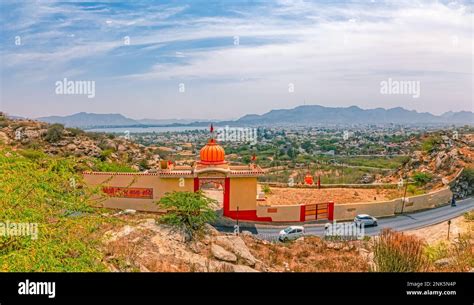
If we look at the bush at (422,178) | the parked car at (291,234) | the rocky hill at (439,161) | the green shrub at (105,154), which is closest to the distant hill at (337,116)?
the rocky hill at (439,161)

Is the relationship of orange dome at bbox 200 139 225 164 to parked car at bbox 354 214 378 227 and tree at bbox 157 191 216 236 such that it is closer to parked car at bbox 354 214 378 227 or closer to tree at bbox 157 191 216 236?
tree at bbox 157 191 216 236

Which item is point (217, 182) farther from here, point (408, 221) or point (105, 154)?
point (105, 154)

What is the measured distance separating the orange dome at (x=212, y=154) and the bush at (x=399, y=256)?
7.00m

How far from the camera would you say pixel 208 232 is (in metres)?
7.91

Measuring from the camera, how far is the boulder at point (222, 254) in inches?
268

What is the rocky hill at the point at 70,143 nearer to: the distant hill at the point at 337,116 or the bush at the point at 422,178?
the distant hill at the point at 337,116

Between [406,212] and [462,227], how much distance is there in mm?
3360

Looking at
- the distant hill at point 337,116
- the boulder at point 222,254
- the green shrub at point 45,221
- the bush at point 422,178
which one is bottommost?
the bush at point 422,178

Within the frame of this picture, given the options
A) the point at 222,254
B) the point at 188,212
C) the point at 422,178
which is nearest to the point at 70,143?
the point at 188,212

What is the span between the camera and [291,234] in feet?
37.6

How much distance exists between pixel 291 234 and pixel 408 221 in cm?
568
